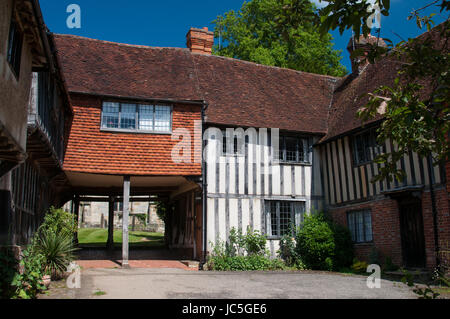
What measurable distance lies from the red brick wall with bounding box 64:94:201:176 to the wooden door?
6.31m

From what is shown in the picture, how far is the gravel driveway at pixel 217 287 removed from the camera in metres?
8.12

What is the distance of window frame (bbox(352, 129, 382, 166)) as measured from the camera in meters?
14.0

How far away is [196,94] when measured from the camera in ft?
47.7

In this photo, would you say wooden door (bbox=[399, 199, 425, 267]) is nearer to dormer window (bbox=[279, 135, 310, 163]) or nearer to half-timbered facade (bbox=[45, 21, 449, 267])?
half-timbered facade (bbox=[45, 21, 449, 267])

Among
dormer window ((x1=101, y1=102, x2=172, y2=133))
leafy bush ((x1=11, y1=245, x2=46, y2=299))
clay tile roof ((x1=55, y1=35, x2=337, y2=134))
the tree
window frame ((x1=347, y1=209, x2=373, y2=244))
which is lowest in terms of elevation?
leafy bush ((x1=11, y1=245, x2=46, y2=299))

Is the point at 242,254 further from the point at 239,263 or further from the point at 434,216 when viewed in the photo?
the point at 434,216

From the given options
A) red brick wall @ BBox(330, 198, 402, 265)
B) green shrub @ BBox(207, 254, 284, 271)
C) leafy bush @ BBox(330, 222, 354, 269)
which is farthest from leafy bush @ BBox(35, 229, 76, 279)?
red brick wall @ BBox(330, 198, 402, 265)

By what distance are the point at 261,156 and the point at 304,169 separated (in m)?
1.84

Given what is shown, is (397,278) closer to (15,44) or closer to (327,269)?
(327,269)

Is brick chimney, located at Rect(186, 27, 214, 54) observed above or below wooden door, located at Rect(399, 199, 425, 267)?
above

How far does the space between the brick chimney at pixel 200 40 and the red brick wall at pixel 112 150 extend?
5570 millimetres

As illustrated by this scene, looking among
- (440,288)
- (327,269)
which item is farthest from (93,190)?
(440,288)

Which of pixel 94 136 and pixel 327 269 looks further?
pixel 327 269

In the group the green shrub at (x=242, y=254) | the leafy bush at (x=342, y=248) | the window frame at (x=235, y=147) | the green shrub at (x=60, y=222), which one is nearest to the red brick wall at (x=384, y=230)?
the leafy bush at (x=342, y=248)
